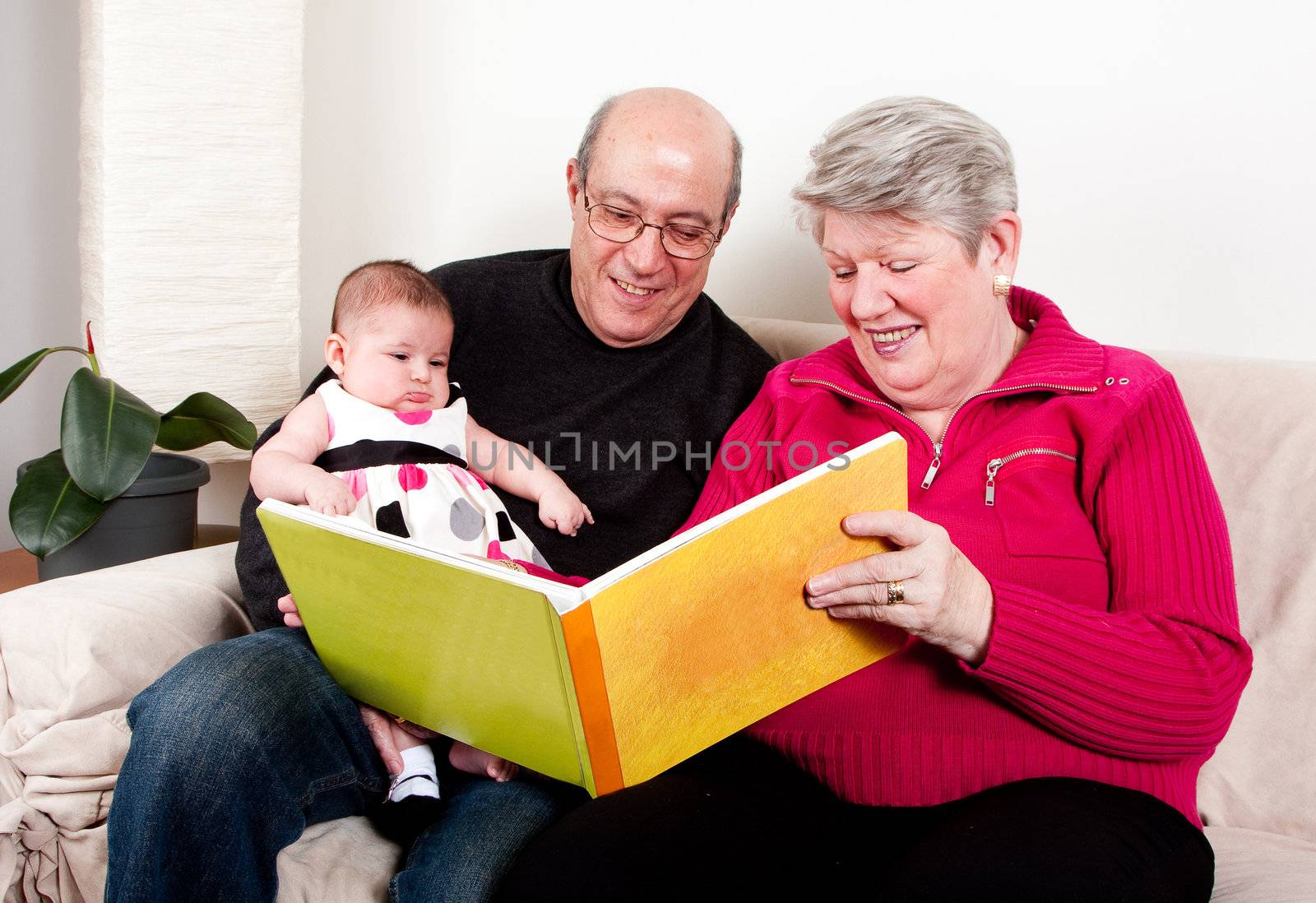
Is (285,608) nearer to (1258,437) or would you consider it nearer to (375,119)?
(1258,437)

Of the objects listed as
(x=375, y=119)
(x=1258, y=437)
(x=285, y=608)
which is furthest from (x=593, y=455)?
(x=375, y=119)

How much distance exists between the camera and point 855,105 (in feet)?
6.40

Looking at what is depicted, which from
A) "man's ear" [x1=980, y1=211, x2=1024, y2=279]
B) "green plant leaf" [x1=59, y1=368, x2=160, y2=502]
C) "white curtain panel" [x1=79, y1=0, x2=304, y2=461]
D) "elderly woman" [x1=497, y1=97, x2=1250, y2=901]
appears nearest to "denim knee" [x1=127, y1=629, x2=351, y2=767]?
"elderly woman" [x1=497, y1=97, x2=1250, y2=901]

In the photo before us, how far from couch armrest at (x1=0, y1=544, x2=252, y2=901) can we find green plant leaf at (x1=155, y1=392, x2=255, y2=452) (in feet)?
1.98

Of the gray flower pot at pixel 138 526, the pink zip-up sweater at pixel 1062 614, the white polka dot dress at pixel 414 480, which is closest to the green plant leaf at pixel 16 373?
the gray flower pot at pixel 138 526

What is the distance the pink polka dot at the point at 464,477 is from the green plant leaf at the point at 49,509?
789 millimetres

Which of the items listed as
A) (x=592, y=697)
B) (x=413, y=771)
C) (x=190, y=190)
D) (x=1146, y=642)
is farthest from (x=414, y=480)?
(x=190, y=190)

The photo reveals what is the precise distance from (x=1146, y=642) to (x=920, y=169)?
0.59 meters

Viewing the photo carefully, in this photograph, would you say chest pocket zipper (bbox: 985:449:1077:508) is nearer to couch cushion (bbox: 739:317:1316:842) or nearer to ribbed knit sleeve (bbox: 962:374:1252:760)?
ribbed knit sleeve (bbox: 962:374:1252:760)

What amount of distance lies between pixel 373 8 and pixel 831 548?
2.03 m

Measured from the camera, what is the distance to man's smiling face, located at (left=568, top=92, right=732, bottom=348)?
1551mm

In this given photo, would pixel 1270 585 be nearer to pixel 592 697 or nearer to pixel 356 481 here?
pixel 592 697

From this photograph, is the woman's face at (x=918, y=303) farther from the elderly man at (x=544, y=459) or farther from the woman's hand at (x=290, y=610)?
the woman's hand at (x=290, y=610)

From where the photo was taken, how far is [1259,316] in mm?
1641
